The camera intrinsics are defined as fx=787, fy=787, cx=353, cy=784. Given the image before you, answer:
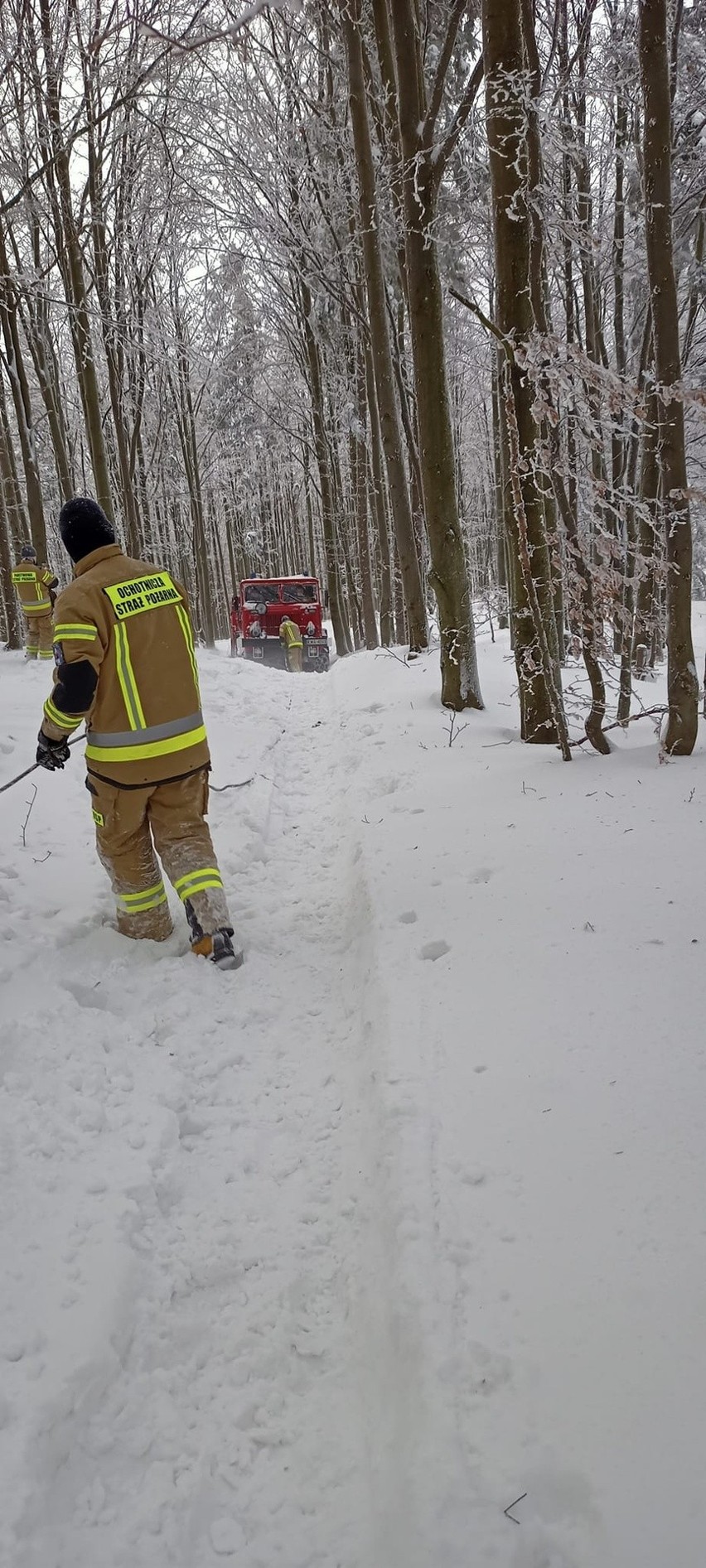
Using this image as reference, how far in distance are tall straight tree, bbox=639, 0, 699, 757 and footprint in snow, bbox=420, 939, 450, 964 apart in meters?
2.17

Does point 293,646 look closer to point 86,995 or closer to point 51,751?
point 51,751

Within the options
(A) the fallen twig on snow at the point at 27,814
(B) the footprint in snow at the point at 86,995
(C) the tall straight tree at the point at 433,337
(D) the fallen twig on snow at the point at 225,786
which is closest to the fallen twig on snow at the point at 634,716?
(C) the tall straight tree at the point at 433,337

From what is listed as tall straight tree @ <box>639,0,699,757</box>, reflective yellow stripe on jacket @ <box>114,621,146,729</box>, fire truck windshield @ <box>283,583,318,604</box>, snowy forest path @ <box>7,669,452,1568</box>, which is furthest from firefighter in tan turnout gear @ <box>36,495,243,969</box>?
fire truck windshield @ <box>283,583,318,604</box>

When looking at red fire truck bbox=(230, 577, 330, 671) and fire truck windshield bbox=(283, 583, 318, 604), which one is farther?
fire truck windshield bbox=(283, 583, 318, 604)

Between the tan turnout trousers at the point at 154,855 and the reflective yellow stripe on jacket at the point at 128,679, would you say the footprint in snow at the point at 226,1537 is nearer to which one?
the tan turnout trousers at the point at 154,855

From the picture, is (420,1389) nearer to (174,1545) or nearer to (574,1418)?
(574,1418)

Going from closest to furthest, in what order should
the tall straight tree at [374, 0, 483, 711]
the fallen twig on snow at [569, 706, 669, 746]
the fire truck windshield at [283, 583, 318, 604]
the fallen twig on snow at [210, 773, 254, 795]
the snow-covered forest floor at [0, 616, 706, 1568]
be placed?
the snow-covered forest floor at [0, 616, 706, 1568], the fallen twig on snow at [569, 706, 669, 746], the fallen twig on snow at [210, 773, 254, 795], the tall straight tree at [374, 0, 483, 711], the fire truck windshield at [283, 583, 318, 604]

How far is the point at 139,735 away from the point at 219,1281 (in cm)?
225

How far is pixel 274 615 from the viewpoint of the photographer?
18.1 m

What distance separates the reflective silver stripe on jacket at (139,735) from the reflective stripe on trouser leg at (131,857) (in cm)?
20

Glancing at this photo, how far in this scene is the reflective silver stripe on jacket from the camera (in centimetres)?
363

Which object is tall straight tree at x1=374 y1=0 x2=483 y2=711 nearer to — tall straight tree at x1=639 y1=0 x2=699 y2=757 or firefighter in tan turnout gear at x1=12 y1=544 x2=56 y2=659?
tall straight tree at x1=639 y1=0 x2=699 y2=757

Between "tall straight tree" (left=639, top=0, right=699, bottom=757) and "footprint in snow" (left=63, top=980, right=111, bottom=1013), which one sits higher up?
"tall straight tree" (left=639, top=0, right=699, bottom=757)

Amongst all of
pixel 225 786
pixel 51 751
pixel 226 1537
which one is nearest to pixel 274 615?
pixel 225 786
